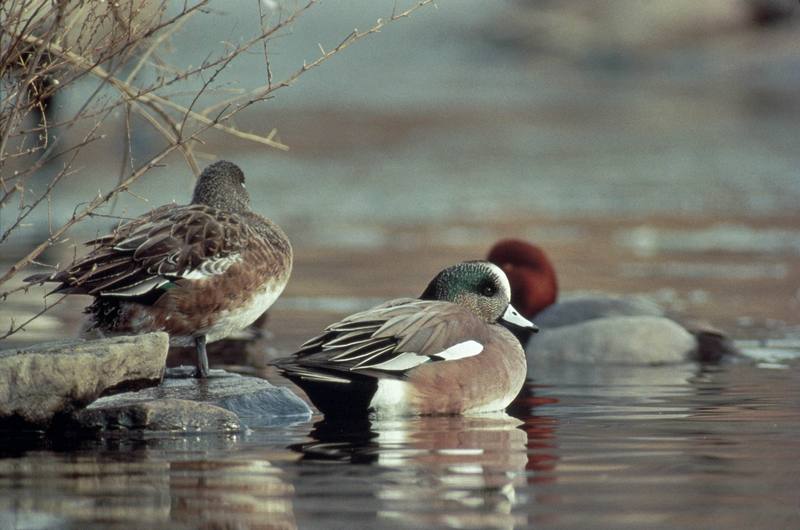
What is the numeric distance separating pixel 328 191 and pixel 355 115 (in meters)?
8.61

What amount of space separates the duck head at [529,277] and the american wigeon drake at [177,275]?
390cm

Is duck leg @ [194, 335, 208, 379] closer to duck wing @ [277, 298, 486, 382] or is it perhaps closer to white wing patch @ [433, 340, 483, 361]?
duck wing @ [277, 298, 486, 382]

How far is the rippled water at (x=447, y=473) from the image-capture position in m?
5.41

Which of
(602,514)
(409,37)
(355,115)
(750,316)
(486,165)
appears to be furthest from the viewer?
(409,37)

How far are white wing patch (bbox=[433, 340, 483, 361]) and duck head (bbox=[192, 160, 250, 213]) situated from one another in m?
1.48

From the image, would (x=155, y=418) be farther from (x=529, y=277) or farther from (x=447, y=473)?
(x=529, y=277)

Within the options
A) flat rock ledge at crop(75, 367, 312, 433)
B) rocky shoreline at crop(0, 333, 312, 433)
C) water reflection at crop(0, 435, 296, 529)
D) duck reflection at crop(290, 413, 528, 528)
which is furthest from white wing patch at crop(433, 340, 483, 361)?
water reflection at crop(0, 435, 296, 529)

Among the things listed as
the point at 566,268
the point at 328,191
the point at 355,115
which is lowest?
the point at 566,268

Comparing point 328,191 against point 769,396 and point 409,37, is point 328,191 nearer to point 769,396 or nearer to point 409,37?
point 769,396

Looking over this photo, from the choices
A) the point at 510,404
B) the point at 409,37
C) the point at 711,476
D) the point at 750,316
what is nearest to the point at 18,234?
the point at 750,316

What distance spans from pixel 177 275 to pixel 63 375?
2.68 feet

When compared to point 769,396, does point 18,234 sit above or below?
above

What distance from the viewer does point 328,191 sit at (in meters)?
22.0

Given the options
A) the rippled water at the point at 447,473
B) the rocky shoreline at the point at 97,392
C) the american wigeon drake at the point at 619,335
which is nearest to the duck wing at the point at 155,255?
the rocky shoreline at the point at 97,392
